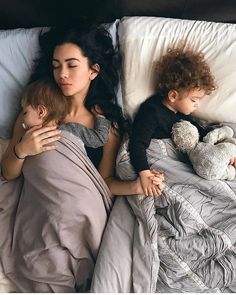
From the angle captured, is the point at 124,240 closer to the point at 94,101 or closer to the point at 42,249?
the point at 42,249

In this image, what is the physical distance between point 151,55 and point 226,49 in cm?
24

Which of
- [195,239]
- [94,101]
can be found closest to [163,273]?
[195,239]

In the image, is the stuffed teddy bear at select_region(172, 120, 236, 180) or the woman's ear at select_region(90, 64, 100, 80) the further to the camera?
the woman's ear at select_region(90, 64, 100, 80)

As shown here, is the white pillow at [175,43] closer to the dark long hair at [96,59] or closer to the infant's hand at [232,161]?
the dark long hair at [96,59]

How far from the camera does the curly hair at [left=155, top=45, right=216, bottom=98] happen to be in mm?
1308

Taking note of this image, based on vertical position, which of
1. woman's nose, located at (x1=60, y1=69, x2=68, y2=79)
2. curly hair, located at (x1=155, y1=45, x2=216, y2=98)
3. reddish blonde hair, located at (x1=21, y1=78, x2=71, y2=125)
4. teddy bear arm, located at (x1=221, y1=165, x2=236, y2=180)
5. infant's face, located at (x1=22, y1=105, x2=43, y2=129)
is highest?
curly hair, located at (x1=155, y1=45, x2=216, y2=98)

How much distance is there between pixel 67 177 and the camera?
1.27 m

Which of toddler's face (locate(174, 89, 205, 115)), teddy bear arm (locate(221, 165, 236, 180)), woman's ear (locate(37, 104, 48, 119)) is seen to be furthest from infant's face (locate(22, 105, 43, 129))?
teddy bear arm (locate(221, 165, 236, 180))

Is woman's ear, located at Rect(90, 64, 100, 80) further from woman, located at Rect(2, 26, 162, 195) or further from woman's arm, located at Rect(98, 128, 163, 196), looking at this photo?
woman's arm, located at Rect(98, 128, 163, 196)

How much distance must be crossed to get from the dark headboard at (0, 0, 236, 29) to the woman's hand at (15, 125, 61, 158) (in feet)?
1.32

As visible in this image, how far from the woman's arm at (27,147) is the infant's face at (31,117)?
0.07 feet

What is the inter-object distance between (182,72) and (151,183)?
353 millimetres

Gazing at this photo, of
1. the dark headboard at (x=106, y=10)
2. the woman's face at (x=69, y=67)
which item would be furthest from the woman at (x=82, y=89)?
the dark headboard at (x=106, y=10)

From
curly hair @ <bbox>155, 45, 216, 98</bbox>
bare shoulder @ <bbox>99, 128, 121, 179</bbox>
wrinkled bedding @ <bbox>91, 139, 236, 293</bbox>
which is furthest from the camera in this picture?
bare shoulder @ <bbox>99, 128, 121, 179</bbox>
